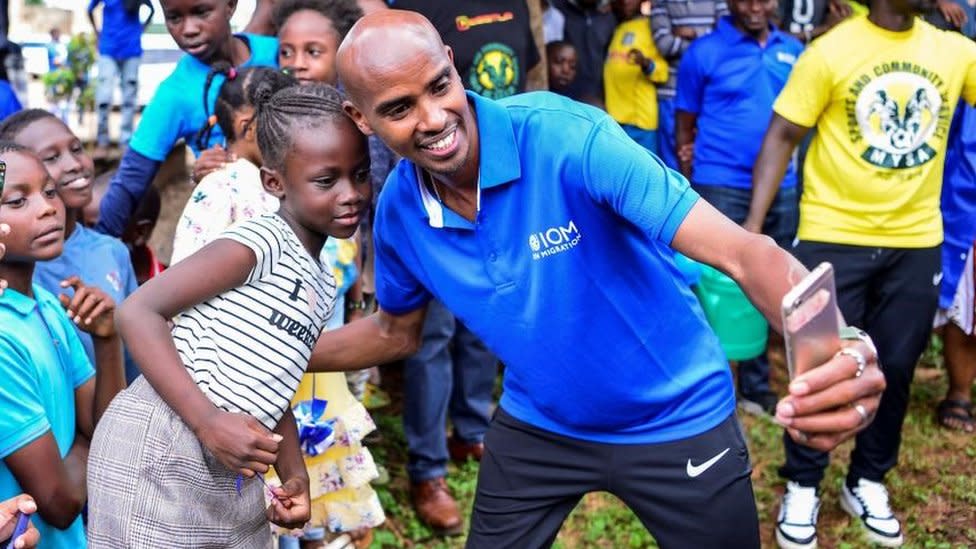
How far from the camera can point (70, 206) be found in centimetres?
345

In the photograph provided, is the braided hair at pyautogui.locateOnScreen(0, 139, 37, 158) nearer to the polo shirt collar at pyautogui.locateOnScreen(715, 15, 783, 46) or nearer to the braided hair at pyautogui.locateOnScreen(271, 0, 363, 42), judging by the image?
the braided hair at pyautogui.locateOnScreen(271, 0, 363, 42)

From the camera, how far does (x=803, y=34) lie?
21.1ft

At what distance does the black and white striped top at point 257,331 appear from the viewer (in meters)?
2.41

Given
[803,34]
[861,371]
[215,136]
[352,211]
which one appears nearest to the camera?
[861,371]

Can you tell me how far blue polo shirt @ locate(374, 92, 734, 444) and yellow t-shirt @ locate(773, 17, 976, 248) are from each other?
67.6 inches

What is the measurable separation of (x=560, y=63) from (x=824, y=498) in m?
2.94

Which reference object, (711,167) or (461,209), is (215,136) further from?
(711,167)

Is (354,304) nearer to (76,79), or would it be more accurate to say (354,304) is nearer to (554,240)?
(554,240)

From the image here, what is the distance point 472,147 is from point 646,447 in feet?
2.85

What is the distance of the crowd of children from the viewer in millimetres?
2396

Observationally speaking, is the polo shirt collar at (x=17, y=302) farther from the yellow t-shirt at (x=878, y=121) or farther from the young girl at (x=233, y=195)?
the yellow t-shirt at (x=878, y=121)

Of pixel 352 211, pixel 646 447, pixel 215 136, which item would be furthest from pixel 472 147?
pixel 215 136

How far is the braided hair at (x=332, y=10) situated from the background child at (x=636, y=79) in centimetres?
246

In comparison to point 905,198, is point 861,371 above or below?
above
